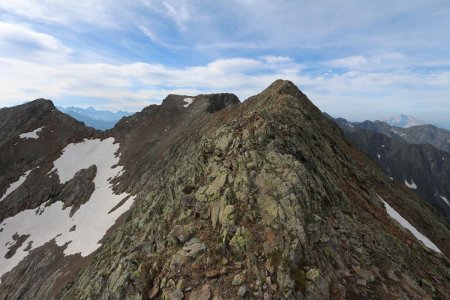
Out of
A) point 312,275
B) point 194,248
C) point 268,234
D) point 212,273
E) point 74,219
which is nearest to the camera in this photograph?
point 312,275

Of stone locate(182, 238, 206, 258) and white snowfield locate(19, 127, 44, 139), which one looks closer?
stone locate(182, 238, 206, 258)

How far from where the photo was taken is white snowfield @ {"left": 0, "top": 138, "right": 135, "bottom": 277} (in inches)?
2132

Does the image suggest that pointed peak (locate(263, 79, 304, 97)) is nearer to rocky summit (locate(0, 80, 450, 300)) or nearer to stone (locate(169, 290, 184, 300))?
rocky summit (locate(0, 80, 450, 300))

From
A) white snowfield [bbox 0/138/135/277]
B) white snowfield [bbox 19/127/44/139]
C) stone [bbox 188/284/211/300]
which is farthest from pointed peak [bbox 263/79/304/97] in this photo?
white snowfield [bbox 19/127/44/139]

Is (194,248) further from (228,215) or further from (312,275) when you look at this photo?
(312,275)

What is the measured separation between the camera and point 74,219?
64688 mm

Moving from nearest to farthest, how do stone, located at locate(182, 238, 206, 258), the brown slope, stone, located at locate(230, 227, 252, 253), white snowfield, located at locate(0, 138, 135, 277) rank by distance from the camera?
1. the brown slope
2. stone, located at locate(230, 227, 252, 253)
3. stone, located at locate(182, 238, 206, 258)
4. white snowfield, located at locate(0, 138, 135, 277)

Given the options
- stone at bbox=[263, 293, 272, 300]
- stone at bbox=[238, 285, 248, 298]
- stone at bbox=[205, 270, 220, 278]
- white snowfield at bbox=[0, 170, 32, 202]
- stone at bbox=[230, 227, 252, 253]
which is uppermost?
stone at bbox=[230, 227, 252, 253]

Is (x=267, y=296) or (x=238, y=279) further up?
(x=238, y=279)

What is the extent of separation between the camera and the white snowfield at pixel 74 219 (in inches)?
2132

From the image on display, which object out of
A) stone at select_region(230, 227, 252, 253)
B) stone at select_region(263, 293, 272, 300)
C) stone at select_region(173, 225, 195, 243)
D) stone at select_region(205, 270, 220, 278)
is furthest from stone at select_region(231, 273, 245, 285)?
stone at select_region(173, 225, 195, 243)

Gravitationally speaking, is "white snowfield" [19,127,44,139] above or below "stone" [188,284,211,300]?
below

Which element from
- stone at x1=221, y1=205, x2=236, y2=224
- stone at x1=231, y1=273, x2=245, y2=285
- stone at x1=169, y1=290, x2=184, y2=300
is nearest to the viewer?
stone at x1=231, y1=273, x2=245, y2=285

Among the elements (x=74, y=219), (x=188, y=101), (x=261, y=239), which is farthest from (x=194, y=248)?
(x=188, y=101)
